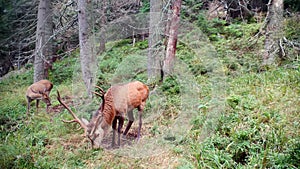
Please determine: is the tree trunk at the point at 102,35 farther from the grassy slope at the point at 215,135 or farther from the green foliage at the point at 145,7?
the grassy slope at the point at 215,135

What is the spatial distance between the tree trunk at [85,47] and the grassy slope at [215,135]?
113 centimetres

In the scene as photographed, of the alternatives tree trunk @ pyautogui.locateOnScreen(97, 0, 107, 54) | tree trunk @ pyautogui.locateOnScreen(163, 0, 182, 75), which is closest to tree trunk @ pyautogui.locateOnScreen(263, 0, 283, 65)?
tree trunk @ pyautogui.locateOnScreen(163, 0, 182, 75)

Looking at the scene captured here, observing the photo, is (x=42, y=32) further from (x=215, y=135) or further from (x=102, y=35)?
(x=215, y=135)

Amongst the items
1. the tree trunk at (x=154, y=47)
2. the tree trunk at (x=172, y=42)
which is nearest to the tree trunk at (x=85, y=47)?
the tree trunk at (x=154, y=47)

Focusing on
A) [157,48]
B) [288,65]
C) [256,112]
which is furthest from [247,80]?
[157,48]

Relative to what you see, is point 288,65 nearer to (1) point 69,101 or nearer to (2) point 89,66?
(2) point 89,66

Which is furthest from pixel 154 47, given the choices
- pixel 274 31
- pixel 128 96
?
pixel 128 96

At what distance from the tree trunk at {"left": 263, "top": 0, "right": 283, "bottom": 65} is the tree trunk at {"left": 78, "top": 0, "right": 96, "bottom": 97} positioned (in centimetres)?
473

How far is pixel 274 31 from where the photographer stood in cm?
829

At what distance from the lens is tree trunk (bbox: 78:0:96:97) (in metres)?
7.76

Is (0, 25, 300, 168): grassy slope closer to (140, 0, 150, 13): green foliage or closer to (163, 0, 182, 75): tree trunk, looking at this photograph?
(163, 0, 182, 75): tree trunk

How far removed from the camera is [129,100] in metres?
5.88

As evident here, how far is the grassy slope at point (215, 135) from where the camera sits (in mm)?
4672

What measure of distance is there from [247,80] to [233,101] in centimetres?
A: 144
